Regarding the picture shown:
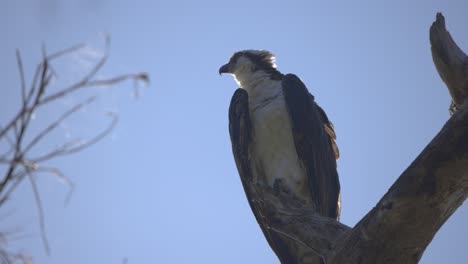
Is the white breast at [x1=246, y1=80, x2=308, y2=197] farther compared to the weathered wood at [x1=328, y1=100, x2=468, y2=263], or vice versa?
the white breast at [x1=246, y1=80, x2=308, y2=197]

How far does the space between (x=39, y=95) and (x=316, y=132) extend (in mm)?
5511

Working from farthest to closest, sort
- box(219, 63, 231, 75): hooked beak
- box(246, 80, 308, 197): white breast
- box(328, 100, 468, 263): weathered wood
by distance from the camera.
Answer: box(219, 63, 231, 75): hooked beak < box(246, 80, 308, 197): white breast < box(328, 100, 468, 263): weathered wood

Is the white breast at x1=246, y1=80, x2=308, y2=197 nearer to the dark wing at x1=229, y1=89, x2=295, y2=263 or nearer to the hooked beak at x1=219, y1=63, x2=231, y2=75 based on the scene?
the dark wing at x1=229, y1=89, x2=295, y2=263

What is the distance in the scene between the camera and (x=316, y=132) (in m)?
7.30

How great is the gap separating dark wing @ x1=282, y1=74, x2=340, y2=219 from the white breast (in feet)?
0.51

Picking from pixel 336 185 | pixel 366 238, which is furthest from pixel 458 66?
pixel 336 185

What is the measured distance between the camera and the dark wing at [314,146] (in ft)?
22.7

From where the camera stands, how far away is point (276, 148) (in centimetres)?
753

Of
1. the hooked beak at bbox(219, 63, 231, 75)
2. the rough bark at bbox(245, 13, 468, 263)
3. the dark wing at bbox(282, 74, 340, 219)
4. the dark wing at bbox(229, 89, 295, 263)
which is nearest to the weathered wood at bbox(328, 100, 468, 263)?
the rough bark at bbox(245, 13, 468, 263)

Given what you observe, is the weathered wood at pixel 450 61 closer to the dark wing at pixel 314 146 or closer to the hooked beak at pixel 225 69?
the dark wing at pixel 314 146

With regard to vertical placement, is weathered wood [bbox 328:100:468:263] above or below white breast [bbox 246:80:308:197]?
below

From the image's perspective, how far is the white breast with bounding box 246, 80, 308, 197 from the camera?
24.1 feet

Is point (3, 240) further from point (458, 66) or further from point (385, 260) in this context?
point (458, 66)

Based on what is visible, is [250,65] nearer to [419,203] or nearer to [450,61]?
[450,61]
